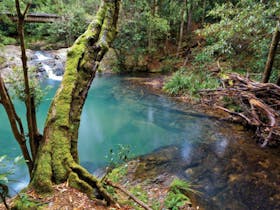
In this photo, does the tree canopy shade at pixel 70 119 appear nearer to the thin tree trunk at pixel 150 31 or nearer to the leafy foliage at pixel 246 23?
the leafy foliage at pixel 246 23

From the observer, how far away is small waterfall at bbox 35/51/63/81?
15354 mm

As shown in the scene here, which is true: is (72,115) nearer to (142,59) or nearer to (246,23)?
(246,23)

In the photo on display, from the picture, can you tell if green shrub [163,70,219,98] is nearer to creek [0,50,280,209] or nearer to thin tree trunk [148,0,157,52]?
creek [0,50,280,209]

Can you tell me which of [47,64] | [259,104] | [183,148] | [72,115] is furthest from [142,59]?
[72,115]

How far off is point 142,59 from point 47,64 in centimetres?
705

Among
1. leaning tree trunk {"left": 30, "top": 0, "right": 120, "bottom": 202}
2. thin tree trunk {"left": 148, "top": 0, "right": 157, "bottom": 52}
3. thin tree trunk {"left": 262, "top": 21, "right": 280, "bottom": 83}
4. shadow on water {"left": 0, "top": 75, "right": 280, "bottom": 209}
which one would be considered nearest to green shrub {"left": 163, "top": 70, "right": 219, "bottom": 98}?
shadow on water {"left": 0, "top": 75, "right": 280, "bottom": 209}

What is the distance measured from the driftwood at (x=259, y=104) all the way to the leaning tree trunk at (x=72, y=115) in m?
4.35

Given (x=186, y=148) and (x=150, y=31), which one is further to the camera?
(x=150, y=31)

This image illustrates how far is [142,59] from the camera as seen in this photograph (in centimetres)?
1698

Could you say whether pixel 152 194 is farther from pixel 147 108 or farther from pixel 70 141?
pixel 147 108

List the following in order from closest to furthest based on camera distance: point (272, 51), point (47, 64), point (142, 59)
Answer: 1. point (272, 51)
2. point (47, 64)
3. point (142, 59)

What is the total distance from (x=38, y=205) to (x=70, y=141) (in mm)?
932

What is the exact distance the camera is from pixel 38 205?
2.30 m

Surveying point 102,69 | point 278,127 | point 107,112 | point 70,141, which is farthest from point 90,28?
point 102,69
